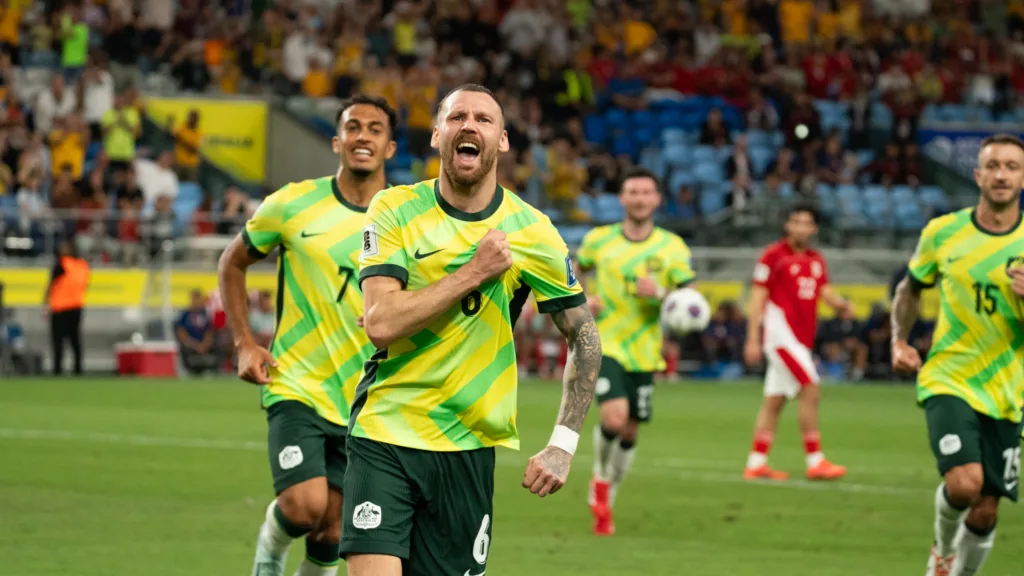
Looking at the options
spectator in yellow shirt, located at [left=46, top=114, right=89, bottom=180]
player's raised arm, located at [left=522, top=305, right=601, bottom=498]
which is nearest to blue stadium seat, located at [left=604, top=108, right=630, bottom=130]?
spectator in yellow shirt, located at [left=46, top=114, right=89, bottom=180]

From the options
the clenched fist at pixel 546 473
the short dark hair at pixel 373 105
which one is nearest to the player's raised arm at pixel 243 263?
the short dark hair at pixel 373 105

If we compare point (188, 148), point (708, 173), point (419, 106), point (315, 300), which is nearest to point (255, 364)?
point (315, 300)

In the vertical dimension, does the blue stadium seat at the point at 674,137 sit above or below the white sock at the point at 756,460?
above

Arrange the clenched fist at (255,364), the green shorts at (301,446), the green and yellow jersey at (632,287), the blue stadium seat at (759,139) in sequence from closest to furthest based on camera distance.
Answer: the green shorts at (301,446) → the clenched fist at (255,364) → the green and yellow jersey at (632,287) → the blue stadium seat at (759,139)

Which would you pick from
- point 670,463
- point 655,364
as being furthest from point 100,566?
point 670,463

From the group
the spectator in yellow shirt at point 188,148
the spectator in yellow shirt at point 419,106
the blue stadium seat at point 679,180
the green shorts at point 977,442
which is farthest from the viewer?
the blue stadium seat at point 679,180

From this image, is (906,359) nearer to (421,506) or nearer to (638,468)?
(421,506)

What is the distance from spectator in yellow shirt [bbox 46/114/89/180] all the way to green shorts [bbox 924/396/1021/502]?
20.0m

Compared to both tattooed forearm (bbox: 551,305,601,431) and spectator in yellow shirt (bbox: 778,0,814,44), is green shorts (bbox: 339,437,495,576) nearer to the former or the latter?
tattooed forearm (bbox: 551,305,601,431)

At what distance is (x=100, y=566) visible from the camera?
952 cm

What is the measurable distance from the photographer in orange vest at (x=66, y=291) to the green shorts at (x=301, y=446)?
17877 mm

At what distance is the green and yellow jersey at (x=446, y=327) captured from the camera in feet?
18.6

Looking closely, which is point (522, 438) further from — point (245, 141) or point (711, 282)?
point (245, 141)

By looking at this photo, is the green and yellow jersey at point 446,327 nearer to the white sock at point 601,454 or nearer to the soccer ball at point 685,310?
the white sock at point 601,454
